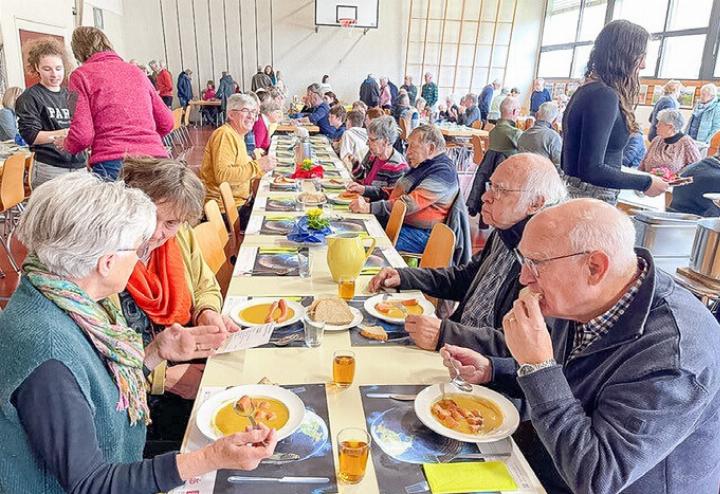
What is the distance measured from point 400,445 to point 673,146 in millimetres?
5715

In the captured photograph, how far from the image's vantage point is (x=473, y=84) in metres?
15.6

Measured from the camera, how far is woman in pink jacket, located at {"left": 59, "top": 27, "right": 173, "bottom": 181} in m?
2.92

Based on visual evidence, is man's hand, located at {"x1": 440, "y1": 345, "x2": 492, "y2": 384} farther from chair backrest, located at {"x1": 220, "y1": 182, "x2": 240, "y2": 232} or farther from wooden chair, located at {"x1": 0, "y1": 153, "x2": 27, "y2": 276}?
wooden chair, located at {"x1": 0, "y1": 153, "x2": 27, "y2": 276}

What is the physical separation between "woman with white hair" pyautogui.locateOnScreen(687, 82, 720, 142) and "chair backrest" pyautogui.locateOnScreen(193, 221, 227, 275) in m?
7.73

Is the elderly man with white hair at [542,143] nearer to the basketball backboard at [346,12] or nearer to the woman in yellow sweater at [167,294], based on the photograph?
the woman in yellow sweater at [167,294]

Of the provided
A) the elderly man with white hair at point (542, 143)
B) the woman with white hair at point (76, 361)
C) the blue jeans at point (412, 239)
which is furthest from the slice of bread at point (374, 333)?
the elderly man with white hair at point (542, 143)

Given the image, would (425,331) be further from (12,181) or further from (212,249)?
(12,181)

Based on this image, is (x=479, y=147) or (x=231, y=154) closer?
(x=231, y=154)

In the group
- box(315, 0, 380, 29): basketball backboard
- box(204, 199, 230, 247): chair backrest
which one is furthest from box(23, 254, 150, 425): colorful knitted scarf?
box(315, 0, 380, 29): basketball backboard

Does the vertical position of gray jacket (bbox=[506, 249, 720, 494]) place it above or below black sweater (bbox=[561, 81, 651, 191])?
below

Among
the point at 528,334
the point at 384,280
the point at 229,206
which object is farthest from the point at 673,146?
the point at 528,334

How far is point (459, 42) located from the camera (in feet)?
49.5

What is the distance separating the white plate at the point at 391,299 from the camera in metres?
1.68

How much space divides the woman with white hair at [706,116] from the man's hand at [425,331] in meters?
7.90
